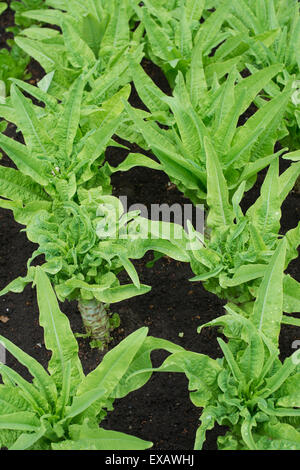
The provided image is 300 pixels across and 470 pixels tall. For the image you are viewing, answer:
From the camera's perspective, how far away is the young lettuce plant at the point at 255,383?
191 centimetres

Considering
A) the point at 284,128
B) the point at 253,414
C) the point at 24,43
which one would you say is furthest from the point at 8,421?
the point at 24,43

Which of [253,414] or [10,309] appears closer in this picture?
[253,414]

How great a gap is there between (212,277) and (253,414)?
56cm

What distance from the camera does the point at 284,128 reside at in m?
2.74

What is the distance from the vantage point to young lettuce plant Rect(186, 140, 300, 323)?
87.3 inches

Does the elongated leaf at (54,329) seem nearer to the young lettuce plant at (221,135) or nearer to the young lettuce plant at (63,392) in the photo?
the young lettuce plant at (63,392)

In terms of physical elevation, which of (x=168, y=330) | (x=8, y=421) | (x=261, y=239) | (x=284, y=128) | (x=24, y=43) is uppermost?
(x=24, y=43)

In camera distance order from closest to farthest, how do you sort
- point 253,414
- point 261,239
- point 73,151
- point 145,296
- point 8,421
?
point 8,421
point 253,414
point 261,239
point 73,151
point 145,296

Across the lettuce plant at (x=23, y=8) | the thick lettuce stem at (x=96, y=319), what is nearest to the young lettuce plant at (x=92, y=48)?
the lettuce plant at (x=23, y=8)

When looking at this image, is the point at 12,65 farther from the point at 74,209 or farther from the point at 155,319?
the point at 155,319

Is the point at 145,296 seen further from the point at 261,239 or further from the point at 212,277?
the point at 261,239

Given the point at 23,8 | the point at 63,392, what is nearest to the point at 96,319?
the point at 63,392

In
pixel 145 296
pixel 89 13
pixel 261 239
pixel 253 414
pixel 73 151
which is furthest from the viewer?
pixel 89 13

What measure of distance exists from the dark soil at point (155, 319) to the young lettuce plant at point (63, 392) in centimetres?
42
